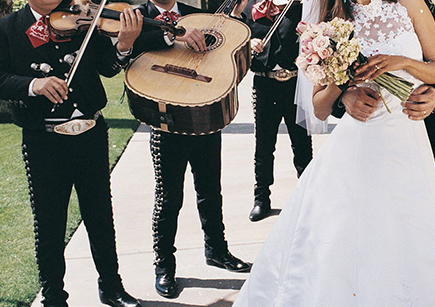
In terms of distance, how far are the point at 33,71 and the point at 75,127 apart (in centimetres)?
36

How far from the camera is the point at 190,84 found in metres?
2.86

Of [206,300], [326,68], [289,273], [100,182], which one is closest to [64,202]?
[100,182]

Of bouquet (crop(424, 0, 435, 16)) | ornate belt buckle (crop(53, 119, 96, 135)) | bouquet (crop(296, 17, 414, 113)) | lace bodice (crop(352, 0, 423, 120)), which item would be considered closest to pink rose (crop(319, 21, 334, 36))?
bouquet (crop(296, 17, 414, 113))

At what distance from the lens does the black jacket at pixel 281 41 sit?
393cm

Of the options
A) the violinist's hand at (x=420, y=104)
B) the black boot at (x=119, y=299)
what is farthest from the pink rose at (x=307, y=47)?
the black boot at (x=119, y=299)

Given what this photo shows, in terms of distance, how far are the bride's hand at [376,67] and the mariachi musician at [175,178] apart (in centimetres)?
111

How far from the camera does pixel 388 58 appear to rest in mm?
2184

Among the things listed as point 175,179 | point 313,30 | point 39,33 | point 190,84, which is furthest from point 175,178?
point 313,30

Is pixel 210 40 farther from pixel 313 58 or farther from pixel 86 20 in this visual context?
pixel 313 58

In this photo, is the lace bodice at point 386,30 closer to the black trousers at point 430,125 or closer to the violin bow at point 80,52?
the black trousers at point 430,125

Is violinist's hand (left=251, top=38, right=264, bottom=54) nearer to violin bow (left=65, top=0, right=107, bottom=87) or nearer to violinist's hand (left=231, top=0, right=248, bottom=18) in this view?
violinist's hand (left=231, top=0, right=248, bottom=18)

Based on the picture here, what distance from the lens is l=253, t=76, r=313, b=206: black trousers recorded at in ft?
13.3

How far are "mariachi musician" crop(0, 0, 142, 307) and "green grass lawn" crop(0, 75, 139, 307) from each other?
1.84ft

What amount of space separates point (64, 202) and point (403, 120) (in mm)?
1840
